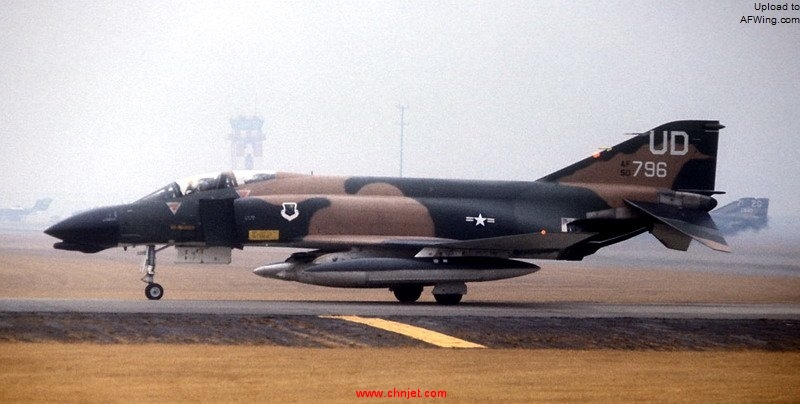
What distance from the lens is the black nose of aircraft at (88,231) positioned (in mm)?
25500

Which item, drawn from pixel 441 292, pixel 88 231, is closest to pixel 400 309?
pixel 441 292

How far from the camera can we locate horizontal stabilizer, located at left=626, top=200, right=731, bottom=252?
27.4 m

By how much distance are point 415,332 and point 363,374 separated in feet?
12.4

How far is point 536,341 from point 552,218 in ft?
29.2

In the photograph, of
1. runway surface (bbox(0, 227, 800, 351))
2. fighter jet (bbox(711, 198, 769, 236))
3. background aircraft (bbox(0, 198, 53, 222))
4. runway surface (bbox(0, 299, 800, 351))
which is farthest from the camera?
background aircraft (bbox(0, 198, 53, 222))

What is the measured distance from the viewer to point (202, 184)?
87.8 ft

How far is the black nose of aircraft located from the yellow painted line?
274 inches

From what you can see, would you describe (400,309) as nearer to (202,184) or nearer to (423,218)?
(423,218)

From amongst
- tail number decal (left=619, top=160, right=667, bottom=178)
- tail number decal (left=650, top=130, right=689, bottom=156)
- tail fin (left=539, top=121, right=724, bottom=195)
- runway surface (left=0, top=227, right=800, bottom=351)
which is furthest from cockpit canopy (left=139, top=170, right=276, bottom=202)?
tail number decal (left=650, top=130, right=689, bottom=156)

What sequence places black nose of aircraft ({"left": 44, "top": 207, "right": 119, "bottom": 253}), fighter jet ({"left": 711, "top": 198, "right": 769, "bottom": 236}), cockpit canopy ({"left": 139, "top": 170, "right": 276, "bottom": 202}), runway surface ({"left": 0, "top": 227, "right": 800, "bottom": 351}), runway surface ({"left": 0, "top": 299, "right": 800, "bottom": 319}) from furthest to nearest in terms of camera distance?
fighter jet ({"left": 711, "top": 198, "right": 769, "bottom": 236})
cockpit canopy ({"left": 139, "top": 170, "right": 276, "bottom": 202})
black nose of aircraft ({"left": 44, "top": 207, "right": 119, "bottom": 253})
runway surface ({"left": 0, "top": 299, "right": 800, "bottom": 319})
runway surface ({"left": 0, "top": 227, "right": 800, "bottom": 351})

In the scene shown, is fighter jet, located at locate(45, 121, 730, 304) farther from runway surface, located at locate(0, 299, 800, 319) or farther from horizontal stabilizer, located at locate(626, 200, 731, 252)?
runway surface, located at locate(0, 299, 800, 319)

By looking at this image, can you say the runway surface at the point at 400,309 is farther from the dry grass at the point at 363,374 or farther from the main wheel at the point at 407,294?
the dry grass at the point at 363,374

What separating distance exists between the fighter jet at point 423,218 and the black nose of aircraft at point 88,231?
0.07ft

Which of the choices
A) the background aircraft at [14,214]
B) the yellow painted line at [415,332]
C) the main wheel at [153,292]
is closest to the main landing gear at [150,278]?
the main wheel at [153,292]
